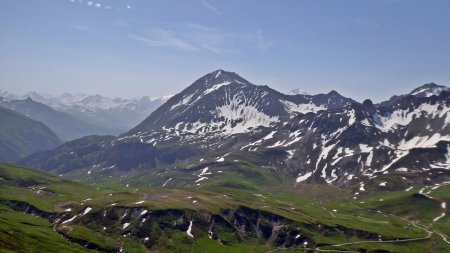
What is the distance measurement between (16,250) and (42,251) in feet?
47.8

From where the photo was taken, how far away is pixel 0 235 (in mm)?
196250

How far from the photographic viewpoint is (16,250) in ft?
612

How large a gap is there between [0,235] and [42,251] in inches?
674

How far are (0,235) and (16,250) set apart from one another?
47.6 ft

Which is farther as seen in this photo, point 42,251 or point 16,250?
point 42,251

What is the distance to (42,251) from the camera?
199875mm
